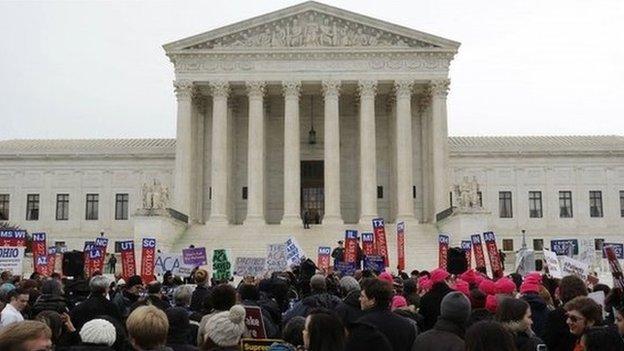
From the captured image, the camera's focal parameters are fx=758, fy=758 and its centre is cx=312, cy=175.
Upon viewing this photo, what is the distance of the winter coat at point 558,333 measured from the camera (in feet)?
28.5

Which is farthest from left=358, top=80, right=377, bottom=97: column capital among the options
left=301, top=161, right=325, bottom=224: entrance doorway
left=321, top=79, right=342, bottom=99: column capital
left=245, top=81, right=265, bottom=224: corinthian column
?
left=301, top=161, right=325, bottom=224: entrance doorway

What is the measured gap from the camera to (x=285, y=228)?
53.6 m

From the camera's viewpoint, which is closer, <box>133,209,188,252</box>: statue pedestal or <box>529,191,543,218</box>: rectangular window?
<box>133,209,188,252</box>: statue pedestal

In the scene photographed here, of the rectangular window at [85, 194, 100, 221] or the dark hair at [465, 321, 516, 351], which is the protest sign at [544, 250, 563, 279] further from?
the rectangular window at [85, 194, 100, 221]

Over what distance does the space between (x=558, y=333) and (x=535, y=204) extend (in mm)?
57621

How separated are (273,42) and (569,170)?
27589mm

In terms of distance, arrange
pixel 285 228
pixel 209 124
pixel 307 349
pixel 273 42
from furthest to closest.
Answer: pixel 209 124 < pixel 273 42 < pixel 285 228 < pixel 307 349

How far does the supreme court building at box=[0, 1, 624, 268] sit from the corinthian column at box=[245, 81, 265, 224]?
105 millimetres

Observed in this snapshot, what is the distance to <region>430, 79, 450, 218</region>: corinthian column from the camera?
5609 centimetres

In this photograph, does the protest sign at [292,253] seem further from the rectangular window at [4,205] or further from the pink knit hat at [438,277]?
the rectangular window at [4,205]

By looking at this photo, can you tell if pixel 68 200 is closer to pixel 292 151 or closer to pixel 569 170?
pixel 292 151

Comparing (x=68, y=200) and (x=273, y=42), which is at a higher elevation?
(x=273, y=42)

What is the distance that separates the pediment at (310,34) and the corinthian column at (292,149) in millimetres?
3400

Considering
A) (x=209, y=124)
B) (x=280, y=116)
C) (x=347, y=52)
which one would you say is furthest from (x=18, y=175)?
(x=347, y=52)
